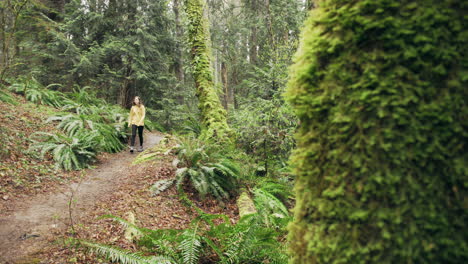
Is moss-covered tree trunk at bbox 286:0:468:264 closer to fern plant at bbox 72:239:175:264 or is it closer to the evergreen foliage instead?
the evergreen foliage

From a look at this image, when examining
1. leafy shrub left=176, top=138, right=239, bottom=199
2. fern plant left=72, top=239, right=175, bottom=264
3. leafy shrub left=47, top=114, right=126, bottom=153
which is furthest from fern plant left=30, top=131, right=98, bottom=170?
fern plant left=72, top=239, right=175, bottom=264

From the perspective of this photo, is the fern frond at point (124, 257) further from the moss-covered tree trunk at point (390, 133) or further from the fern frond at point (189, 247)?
the moss-covered tree trunk at point (390, 133)

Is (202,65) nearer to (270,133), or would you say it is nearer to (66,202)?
(270,133)

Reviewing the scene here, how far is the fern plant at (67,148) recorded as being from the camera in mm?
6557

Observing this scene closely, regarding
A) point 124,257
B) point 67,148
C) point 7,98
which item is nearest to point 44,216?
point 124,257

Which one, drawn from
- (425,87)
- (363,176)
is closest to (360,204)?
(363,176)

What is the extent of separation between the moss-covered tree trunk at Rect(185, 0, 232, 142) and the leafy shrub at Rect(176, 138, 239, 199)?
3.11 metres

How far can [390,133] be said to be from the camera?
1019mm

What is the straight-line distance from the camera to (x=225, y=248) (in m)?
3.15

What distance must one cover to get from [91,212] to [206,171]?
2.51 meters

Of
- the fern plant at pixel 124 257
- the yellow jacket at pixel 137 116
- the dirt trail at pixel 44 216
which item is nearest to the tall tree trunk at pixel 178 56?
the yellow jacket at pixel 137 116

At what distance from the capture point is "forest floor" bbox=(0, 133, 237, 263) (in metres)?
3.28

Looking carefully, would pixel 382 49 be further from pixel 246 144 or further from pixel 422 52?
pixel 246 144

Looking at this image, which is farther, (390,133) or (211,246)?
(211,246)
